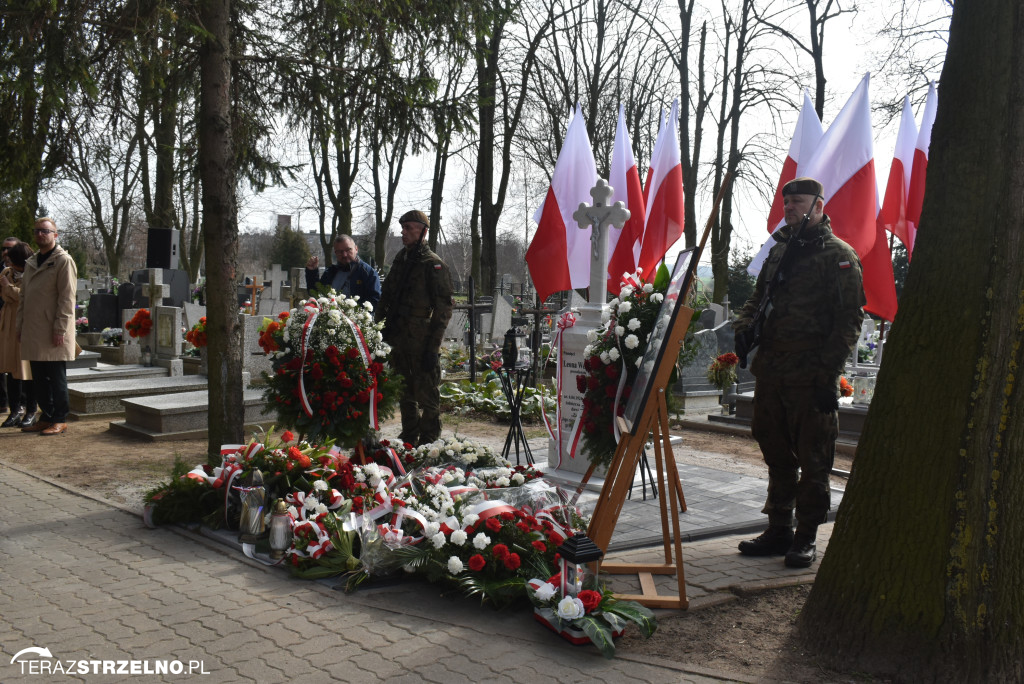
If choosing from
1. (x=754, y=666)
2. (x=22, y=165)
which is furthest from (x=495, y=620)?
(x=22, y=165)

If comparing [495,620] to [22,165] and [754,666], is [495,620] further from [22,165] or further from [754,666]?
[22,165]

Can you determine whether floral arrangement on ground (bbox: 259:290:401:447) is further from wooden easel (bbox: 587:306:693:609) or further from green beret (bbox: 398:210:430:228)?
wooden easel (bbox: 587:306:693:609)

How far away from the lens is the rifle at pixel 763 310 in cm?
474

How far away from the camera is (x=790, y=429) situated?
481 centimetres

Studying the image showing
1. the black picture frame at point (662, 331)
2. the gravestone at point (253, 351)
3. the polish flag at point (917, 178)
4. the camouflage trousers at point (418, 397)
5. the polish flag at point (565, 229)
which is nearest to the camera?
the black picture frame at point (662, 331)

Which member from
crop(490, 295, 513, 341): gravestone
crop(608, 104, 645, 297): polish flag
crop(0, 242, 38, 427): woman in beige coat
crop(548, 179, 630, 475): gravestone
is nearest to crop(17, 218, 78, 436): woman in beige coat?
crop(0, 242, 38, 427): woman in beige coat

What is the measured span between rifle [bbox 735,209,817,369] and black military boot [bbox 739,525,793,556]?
41.5 inches

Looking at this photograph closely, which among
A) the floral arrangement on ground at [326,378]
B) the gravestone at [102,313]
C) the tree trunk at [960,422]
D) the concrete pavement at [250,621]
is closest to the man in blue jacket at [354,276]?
the floral arrangement on ground at [326,378]

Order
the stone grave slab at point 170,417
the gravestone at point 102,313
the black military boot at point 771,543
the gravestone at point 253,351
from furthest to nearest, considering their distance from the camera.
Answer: the gravestone at point 102,313, the gravestone at point 253,351, the stone grave slab at point 170,417, the black military boot at point 771,543

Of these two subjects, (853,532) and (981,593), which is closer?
(981,593)

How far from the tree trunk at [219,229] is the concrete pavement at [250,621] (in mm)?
1654

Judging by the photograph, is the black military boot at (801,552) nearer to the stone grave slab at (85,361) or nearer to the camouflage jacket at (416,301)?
the camouflage jacket at (416,301)

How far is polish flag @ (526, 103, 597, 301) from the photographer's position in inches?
398

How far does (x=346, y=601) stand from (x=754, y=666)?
1.89 metres
